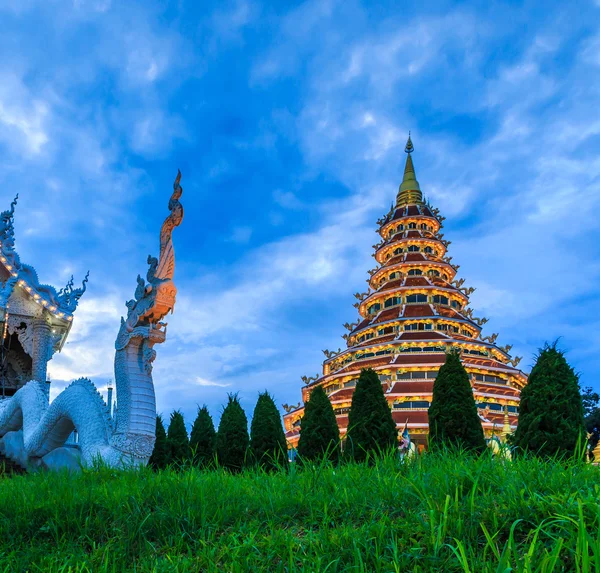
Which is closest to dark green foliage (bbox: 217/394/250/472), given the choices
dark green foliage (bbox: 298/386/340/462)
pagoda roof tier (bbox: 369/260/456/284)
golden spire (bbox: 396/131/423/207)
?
dark green foliage (bbox: 298/386/340/462)

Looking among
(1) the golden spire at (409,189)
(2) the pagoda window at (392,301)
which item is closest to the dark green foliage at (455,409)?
(2) the pagoda window at (392,301)

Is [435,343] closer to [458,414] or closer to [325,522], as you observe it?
[458,414]

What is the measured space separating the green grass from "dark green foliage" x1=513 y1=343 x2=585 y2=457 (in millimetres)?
6999

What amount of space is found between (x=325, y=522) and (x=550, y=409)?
936 cm

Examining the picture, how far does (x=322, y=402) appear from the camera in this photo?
1691 cm

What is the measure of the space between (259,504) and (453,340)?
31.2 meters

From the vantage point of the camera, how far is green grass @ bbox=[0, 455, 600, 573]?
334 centimetres

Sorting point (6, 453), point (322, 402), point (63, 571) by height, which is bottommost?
point (63, 571)

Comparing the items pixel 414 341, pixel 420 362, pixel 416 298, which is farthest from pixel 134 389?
pixel 416 298

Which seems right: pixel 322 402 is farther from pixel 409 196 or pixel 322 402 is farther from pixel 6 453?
pixel 409 196

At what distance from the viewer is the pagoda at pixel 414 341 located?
31422mm

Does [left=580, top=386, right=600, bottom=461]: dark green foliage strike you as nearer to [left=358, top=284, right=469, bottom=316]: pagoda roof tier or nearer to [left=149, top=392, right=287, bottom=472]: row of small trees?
[left=358, top=284, right=469, bottom=316]: pagoda roof tier

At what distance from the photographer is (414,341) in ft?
113

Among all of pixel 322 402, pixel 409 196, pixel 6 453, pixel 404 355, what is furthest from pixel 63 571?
pixel 409 196
